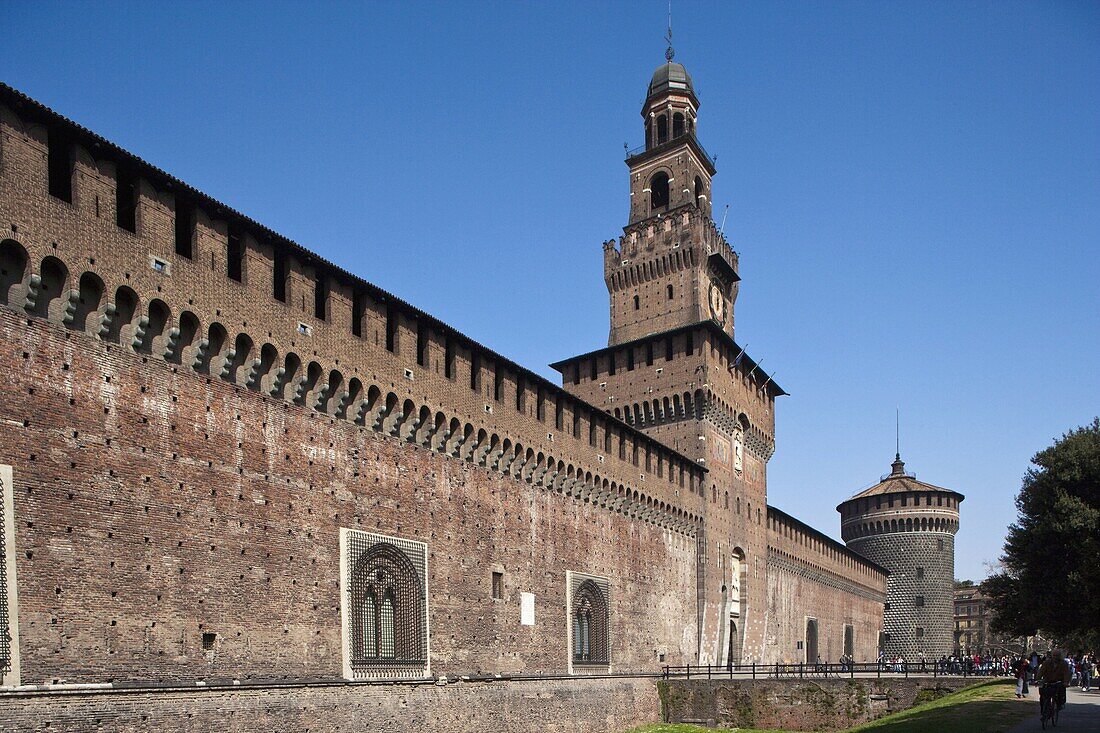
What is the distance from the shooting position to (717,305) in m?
41.0

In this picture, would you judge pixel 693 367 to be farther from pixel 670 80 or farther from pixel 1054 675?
pixel 1054 675

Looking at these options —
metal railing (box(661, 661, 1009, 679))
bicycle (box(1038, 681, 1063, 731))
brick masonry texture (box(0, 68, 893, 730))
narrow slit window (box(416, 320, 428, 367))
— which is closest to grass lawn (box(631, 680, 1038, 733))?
bicycle (box(1038, 681, 1063, 731))

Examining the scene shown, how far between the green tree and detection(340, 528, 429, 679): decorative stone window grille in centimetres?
1809

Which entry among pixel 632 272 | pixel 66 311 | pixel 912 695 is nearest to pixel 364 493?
pixel 66 311

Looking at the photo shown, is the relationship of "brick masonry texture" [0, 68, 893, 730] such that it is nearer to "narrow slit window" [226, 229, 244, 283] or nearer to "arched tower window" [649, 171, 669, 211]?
"narrow slit window" [226, 229, 244, 283]

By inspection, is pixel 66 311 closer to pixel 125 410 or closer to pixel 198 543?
pixel 125 410

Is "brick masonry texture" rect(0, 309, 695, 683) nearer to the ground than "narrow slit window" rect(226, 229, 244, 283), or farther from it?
nearer to the ground

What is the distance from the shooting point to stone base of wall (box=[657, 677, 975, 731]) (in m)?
28.3

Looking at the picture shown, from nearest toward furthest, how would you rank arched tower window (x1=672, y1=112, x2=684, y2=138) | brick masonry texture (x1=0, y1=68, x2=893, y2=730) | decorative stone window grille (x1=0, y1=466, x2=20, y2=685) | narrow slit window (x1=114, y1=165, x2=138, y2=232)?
1. decorative stone window grille (x1=0, y1=466, x2=20, y2=685)
2. brick masonry texture (x1=0, y1=68, x2=893, y2=730)
3. narrow slit window (x1=114, y1=165, x2=138, y2=232)
4. arched tower window (x1=672, y1=112, x2=684, y2=138)

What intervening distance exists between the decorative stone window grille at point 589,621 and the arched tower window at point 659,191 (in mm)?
19425

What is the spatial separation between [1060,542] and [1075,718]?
34.5 feet

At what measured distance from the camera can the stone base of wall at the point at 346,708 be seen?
12.8 m

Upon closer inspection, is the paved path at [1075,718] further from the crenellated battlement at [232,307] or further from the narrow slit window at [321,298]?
the narrow slit window at [321,298]

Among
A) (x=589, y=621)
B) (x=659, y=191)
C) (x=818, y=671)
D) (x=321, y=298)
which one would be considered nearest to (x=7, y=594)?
(x=321, y=298)
